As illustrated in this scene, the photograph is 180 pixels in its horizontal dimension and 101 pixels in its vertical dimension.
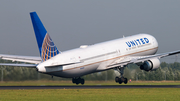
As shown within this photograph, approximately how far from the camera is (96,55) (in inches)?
1825

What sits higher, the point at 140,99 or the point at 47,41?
the point at 47,41

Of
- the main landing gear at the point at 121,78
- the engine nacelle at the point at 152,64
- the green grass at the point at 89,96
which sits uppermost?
the engine nacelle at the point at 152,64

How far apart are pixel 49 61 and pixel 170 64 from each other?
122 feet

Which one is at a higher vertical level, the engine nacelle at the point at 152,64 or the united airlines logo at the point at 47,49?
the united airlines logo at the point at 47,49

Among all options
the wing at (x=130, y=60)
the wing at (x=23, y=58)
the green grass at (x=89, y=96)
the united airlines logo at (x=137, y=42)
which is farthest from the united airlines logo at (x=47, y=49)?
the united airlines logo at (x=137, y=42)

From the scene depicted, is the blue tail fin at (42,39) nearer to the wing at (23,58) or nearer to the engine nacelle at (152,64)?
the wing at (23,58)

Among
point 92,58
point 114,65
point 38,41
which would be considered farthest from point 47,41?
point 114,65

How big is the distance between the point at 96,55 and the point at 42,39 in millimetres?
9673

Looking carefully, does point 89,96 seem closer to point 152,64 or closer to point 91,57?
point 91,57

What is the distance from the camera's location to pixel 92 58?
4559 centimetres

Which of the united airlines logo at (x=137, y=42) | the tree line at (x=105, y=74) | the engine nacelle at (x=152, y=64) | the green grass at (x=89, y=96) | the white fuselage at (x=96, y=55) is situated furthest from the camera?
the united airlines logo at (x=137, y=42)

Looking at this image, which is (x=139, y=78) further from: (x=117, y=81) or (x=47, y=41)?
(x=47, y=41)

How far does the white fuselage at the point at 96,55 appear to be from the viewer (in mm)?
40562

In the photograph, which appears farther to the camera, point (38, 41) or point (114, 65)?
point (114, 65)
